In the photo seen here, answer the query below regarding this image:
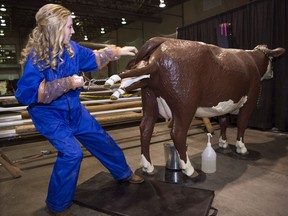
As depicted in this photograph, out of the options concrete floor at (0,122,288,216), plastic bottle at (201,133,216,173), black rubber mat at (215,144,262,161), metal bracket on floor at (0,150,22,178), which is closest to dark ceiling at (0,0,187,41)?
concrete floor at (0,122,288,216)

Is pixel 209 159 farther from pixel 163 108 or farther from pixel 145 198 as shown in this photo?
pixel 145 198

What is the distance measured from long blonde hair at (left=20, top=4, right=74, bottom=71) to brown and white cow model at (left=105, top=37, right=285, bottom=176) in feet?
1.33

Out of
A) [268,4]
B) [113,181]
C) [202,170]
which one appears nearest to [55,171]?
[113,181]

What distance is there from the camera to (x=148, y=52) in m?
2.13

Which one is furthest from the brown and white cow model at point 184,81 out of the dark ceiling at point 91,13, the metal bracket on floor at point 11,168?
the dark ceiling at point 91,13

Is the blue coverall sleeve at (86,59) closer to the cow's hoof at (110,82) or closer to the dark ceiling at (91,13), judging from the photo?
the cow's hoof at (110,82)

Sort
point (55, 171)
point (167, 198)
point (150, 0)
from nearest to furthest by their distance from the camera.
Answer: point (55, 171), point (167, 198), point (150, 0)

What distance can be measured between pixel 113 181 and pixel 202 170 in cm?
86

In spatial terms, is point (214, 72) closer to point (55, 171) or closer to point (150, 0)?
point (55, 171)

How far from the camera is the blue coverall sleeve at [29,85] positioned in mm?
1480

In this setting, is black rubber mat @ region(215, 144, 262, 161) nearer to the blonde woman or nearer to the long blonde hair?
the blonde woman

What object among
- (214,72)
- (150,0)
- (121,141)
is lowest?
(121,141)

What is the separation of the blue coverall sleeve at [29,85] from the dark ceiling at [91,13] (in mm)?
7104

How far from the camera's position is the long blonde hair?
1533 millimetres
